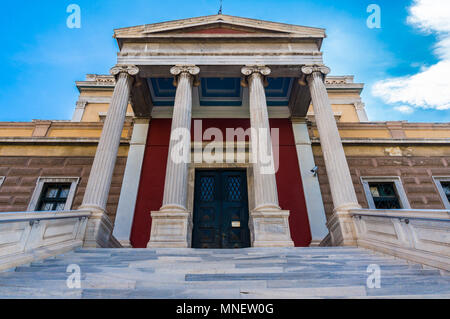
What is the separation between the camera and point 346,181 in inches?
335

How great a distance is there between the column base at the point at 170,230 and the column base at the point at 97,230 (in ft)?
5.06

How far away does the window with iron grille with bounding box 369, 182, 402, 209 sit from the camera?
11852mm

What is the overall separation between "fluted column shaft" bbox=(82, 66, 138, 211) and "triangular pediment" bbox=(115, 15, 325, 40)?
1994 millimetres

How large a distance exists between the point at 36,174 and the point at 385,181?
1657cm

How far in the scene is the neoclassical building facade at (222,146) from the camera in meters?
9.95

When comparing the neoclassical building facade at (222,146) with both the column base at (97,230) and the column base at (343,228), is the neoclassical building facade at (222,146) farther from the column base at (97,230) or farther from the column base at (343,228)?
the column base at (97,230)

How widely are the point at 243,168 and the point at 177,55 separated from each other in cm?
586

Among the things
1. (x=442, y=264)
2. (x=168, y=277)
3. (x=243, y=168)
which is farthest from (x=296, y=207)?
(x=168, y=277)

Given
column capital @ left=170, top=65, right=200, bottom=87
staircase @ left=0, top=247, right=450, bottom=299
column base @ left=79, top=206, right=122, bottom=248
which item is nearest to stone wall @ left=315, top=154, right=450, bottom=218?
staircase @ left=0, top=247, right=450, bottom=299

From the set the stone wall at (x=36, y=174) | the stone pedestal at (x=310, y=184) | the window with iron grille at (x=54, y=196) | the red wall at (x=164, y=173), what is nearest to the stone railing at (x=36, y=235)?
the red wall at (x=164, y=173)

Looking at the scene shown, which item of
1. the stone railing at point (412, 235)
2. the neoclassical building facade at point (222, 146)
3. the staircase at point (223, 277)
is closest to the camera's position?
the staircase at point (223, 277)

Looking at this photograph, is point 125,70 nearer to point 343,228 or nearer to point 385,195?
point 343,228

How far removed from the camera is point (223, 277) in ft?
14.3
